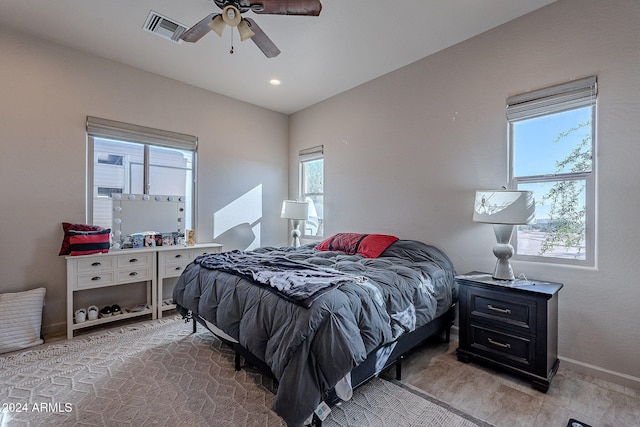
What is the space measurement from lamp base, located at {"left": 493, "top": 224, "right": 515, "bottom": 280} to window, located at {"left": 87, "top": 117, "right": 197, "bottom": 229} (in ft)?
11.8

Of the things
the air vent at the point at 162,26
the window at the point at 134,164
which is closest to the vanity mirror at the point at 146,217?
the window at the point at 134,164

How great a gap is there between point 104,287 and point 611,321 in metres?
4.65

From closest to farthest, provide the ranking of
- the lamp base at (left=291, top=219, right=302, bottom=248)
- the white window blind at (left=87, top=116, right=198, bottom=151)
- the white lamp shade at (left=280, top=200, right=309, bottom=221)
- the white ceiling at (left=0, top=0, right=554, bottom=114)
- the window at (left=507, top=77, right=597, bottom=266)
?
the window at (left=507, top=77, right=597, bottom=266) < the white ceiling at (left=0, top=0, right=554, bottom=114) < the white window blind at (left=87, top=116, right=198, bottom=151) < the white lamp shade at (left=280, top=200, right=309, bottom=221) < the lamp base at (left=291, top=219, right=302, bottom=248)

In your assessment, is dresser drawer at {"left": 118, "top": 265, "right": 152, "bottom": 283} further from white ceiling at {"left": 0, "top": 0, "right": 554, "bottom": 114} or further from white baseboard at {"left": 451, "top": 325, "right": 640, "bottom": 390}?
white baseboard at {"left": 451, "top": 325, "right": 640, "bottom": 390}

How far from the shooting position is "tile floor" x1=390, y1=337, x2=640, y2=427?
1.70 meters

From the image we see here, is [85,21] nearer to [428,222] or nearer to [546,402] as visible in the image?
[428,222]

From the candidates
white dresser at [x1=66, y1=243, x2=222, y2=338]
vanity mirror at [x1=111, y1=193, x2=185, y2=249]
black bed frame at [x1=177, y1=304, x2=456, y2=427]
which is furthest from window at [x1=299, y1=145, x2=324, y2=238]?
black bed frame at [x1=177, y1=304, x2=456, y2=427]

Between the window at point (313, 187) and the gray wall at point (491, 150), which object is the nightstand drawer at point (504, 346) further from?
the window at point (313, 187)

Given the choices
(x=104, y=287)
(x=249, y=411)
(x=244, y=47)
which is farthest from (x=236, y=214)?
(x=249, y=411)

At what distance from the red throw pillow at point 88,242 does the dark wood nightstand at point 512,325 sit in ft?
11.3

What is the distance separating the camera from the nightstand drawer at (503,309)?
2034 mm

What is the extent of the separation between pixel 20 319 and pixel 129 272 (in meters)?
0.87

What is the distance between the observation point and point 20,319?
101 inches

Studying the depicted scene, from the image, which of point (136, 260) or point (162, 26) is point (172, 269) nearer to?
point (136, 260)
